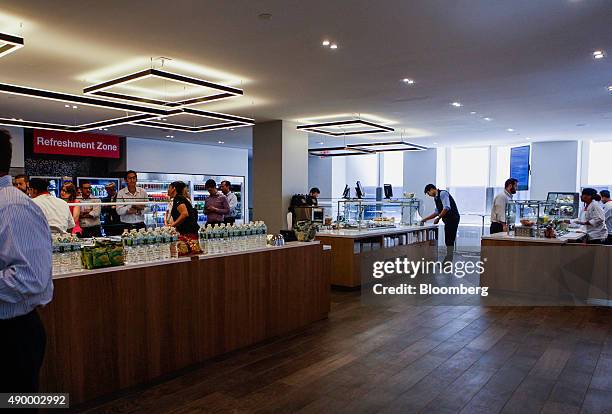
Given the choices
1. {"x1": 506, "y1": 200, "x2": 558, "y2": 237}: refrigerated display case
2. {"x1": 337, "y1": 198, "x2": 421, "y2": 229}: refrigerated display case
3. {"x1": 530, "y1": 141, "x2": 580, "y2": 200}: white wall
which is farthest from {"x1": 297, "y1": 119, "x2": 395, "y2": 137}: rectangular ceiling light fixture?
{"x1": 530, "y1": 141, "x2": 580, "y2": 200}: white wall

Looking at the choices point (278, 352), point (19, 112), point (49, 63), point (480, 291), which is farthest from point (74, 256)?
point (19, 112)

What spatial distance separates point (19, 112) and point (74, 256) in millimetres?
7227

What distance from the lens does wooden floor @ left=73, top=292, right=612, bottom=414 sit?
3215 mm

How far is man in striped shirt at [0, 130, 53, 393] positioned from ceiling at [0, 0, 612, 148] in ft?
8.59

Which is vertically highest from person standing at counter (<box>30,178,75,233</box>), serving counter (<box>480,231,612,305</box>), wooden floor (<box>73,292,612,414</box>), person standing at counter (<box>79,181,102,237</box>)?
person standing at counter (<box>30,178,75,233</box>)

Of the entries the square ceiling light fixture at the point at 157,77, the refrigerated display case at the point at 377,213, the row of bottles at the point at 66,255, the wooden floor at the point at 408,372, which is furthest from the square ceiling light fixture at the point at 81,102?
the wooden floor at the point at 408,372

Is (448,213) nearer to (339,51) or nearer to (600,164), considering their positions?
(339,51)

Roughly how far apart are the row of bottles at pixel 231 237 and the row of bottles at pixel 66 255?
3.57ft

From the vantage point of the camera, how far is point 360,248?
7215 millimetres

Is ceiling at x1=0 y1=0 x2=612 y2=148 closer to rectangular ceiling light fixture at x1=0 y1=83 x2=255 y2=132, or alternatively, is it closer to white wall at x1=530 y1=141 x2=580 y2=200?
rectangular ceiling light fixture at x1=0 y1=83 x2=255 y2=132

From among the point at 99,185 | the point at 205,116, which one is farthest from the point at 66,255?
the point at 99,185

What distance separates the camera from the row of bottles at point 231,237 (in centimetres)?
411

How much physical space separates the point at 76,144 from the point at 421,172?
411 inches

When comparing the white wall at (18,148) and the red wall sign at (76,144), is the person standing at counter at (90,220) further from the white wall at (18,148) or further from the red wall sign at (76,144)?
the red wall sign at (76,144)
